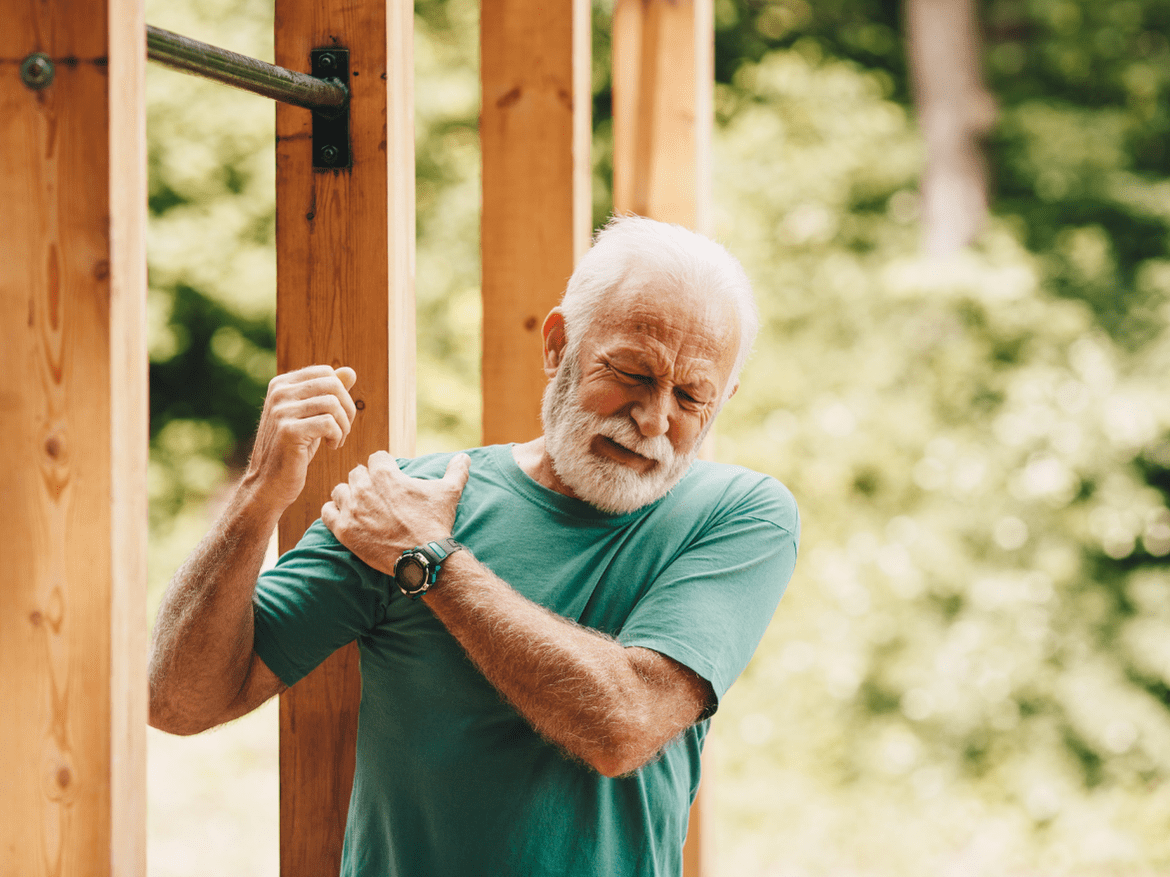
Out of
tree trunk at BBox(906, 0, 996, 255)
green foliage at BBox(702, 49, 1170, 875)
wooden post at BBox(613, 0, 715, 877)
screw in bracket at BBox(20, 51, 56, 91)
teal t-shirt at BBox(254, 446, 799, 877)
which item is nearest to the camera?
screw in bracket at BBox(20, 51, 56, 91)

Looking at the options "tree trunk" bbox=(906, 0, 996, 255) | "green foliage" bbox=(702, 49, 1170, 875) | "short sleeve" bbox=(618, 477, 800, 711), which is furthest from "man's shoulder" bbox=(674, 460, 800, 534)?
"tree trunk" bbox=(906, 0, 996, 255)

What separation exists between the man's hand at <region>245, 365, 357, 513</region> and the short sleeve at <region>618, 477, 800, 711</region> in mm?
456

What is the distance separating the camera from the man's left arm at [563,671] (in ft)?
4.32

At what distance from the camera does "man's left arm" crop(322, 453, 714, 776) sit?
4.32ft

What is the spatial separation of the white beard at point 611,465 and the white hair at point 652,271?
106mm

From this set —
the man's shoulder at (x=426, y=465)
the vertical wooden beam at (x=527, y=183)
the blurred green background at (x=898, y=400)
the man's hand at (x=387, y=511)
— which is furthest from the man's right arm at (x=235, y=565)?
the blurred green background at (x=898, y=400)

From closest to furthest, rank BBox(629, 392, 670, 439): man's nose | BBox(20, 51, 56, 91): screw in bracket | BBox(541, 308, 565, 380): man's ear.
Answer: BBox(20, 51, 56, 91): screw in bracket → BBox(629, 392, 670, 439): man's nose → BBox(541, 308, 565, 380): man's ear

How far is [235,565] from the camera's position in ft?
4.47

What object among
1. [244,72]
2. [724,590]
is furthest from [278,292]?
[724,590]

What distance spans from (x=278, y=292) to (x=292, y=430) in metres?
0.44

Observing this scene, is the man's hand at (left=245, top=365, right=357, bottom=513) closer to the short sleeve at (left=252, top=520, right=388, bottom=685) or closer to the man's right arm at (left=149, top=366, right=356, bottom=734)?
the man's right arm at (left=149, top=366, right=356, bottom=734)

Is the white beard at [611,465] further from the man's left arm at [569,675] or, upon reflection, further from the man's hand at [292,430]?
the man's hand at [292,430]

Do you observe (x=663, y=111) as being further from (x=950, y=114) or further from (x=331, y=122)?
(x=950, y=114)

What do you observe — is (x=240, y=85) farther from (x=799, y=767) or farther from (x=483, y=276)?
(x=799, y=767)
